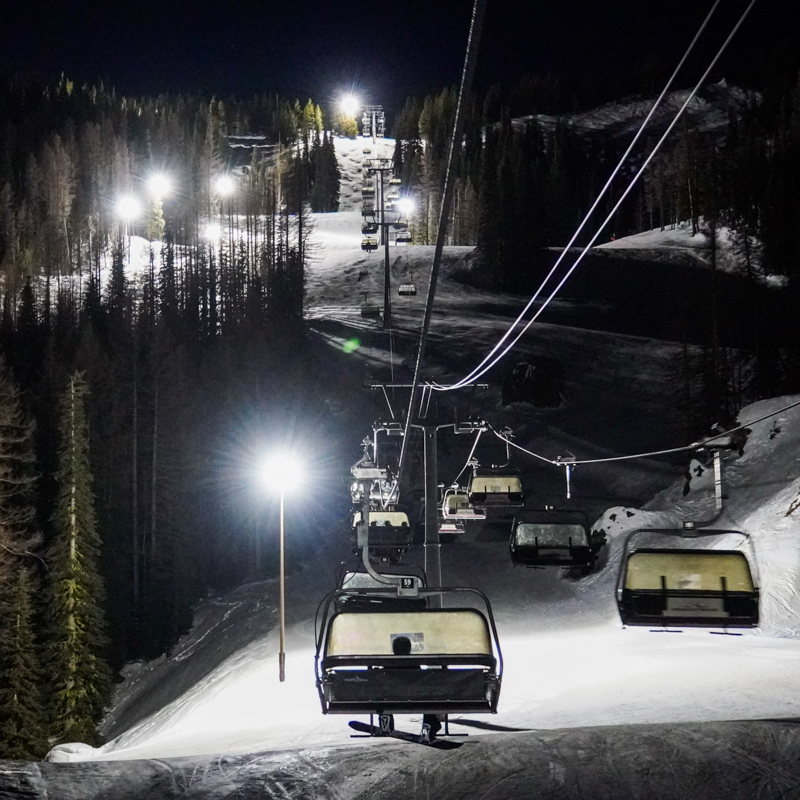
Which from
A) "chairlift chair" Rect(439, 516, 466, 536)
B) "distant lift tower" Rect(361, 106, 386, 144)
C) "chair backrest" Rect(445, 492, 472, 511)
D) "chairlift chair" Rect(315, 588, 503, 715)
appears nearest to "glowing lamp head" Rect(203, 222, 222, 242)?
"distant lift tower" Rect(361, 106, 386, 144)

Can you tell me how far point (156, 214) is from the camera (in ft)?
334

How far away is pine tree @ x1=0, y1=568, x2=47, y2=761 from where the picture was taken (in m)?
31.8

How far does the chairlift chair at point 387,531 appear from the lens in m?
25.4

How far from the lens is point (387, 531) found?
25.7 meters

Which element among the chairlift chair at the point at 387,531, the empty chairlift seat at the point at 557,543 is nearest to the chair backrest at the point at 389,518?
the chairlift chair at the point at 387,531

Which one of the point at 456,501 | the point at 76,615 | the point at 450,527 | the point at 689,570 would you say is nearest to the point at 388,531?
the point at 450,527

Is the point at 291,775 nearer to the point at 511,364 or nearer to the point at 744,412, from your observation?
the point at 744,412

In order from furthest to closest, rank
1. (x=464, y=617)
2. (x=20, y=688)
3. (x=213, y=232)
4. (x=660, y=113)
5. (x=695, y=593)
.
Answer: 1. (x=660, y=113)
2. (x=213, y=232)
3. (x=20, y=688)
4. (x=695, y=593)
5. (x=464, y=617)

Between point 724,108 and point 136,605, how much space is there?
5080 inches

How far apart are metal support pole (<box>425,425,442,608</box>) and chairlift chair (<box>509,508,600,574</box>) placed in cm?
197

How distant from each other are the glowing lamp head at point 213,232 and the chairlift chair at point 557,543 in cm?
8138

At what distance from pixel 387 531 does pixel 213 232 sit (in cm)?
8050

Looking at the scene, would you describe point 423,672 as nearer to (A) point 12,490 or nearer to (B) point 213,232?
(A) point 12,490

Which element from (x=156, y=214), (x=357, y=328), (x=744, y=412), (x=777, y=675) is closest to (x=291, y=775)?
Result: (x=777, y=675)
